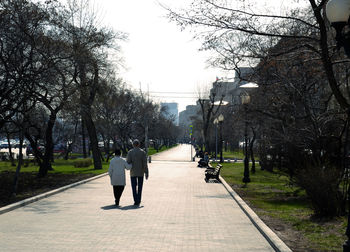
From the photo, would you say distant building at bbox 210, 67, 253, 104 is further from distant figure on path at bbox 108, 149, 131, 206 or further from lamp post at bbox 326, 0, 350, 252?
lamp post at bbox 326, 0, 350, 252

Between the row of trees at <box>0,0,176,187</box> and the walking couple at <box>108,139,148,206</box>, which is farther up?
the row of trees at <box>0,0,176,187</box>

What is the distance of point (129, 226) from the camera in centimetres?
962

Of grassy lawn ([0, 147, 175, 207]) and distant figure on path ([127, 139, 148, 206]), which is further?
grassy lawn ([0, 147, 175, 207])

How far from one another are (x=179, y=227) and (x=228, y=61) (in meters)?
10.6

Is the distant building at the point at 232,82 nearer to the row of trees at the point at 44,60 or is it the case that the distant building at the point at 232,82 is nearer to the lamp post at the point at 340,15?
the row of trees at the point at 44,60

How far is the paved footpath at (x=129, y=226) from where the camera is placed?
25.8 ft

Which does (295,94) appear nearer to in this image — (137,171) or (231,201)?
(231,201)

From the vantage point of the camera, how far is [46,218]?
34.9 feet

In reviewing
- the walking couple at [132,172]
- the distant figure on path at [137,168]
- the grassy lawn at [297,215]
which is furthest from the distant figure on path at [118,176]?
the grassy lawn at [297,215]

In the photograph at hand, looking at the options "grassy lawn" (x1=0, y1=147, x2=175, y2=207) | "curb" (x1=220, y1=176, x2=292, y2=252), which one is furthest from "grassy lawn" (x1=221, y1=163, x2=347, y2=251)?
"grassy lawn" (x1=0, y1=147, x2=175, y2=207)

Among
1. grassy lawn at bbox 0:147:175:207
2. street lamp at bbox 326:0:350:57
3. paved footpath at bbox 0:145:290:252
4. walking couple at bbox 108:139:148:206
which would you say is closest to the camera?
street lamp at bbox 326:0:350:57

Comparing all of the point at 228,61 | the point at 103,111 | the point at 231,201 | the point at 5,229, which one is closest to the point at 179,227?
the point at 5,229

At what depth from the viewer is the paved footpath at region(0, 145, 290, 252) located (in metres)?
7.87

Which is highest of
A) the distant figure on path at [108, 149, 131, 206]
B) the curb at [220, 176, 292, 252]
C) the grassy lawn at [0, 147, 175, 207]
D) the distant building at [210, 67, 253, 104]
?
the distant building at [210, 67, 253, 104]
